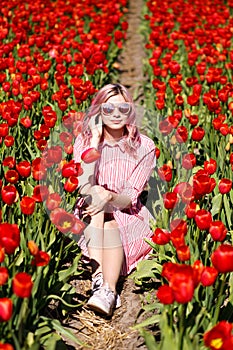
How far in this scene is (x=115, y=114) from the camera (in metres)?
3.37

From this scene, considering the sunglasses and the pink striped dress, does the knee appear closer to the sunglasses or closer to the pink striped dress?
the pink striped dress

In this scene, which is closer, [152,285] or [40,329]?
[40,329]

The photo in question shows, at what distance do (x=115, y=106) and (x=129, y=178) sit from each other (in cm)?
47

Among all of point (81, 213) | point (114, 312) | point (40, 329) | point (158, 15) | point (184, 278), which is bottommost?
point (114, 312)

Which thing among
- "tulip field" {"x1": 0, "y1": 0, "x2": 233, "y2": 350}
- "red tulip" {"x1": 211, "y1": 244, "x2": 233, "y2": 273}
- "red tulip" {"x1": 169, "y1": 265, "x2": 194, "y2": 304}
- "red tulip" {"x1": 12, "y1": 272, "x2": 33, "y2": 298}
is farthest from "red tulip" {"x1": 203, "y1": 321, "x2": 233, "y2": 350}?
"red tulip" {"x1": 12, "y1": 272, "x2": 33, "y2": 298}

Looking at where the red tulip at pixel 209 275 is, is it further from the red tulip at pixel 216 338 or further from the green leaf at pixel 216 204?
the green leaf at pixel 216 204

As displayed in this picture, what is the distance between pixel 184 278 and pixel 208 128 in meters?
2.65

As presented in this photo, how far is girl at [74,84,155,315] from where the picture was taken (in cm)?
319

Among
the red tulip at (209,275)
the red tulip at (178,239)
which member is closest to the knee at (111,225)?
the red tulip at (178,239)

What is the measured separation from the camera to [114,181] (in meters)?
3.48

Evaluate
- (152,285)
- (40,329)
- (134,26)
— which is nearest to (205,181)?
(152,285)

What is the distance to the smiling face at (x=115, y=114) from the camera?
11.1 feet

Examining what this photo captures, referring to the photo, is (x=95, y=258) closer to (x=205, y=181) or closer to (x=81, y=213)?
(x=81, y=213)

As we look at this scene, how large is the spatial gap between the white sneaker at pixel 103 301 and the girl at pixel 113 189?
4cm
